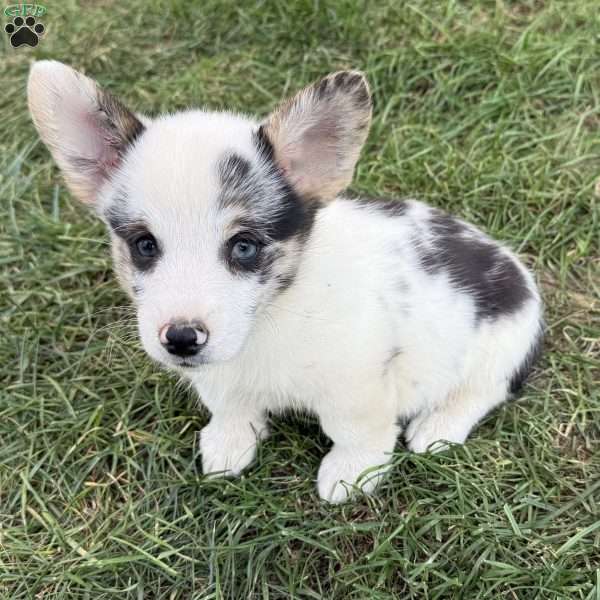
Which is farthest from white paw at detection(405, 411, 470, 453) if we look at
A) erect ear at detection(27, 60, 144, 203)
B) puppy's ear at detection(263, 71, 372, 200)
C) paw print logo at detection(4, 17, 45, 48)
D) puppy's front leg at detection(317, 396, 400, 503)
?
paw print logo at detection(4, 17, 45, 48)

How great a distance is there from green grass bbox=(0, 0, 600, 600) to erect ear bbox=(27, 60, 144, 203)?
1.26 meters

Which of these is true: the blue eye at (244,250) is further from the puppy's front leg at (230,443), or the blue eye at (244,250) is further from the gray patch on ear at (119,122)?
the puppy's front leg at (230,443)

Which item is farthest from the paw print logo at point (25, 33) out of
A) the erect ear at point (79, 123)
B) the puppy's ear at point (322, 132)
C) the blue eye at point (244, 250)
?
the blue eye at point (244, 250)

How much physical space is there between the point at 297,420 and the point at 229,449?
43 centimetres

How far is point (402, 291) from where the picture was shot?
3293 millimetres

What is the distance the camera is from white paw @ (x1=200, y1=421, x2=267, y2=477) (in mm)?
3617

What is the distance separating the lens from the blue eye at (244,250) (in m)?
2.67

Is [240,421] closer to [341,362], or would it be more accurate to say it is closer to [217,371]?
[217,371]

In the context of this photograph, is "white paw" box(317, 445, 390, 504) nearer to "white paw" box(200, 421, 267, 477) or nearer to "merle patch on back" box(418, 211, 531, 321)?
"white paw" box(200, 421, 267, 477)

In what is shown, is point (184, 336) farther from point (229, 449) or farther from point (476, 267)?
point (476, 267)

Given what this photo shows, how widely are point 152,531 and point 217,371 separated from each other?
0.91 metres

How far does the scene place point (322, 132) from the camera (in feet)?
9.31

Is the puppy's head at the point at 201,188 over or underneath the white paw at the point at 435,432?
over

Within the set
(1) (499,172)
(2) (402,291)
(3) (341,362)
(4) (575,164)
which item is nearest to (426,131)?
(1) (499,172)
